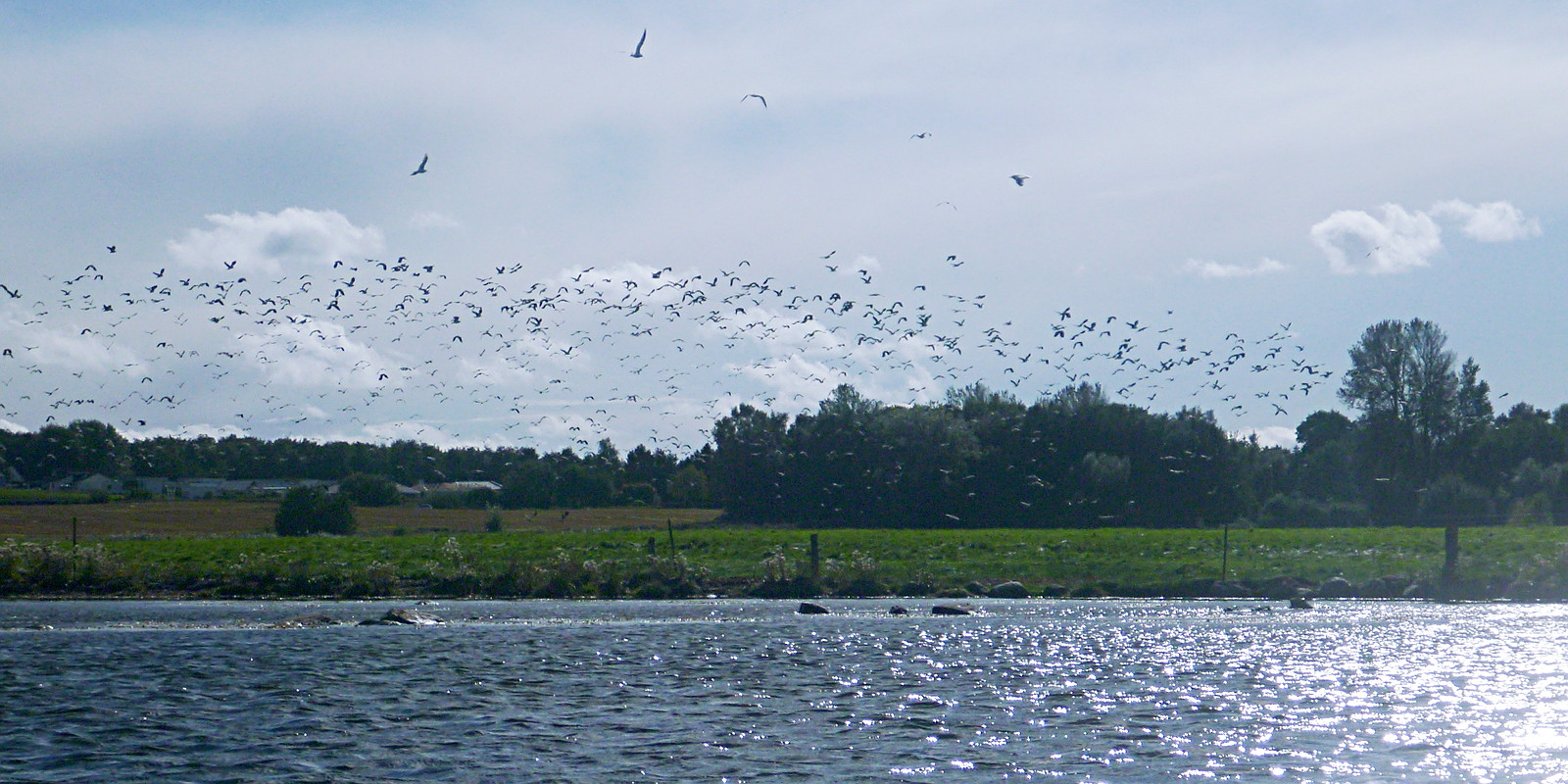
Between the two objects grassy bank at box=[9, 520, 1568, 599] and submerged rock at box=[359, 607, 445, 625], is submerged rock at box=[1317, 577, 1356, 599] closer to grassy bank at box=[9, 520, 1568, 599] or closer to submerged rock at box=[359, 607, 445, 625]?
grassy bank at box=[9, 520, 1568, 599]

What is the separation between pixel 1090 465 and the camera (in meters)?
88.8

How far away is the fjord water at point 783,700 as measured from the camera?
17531 mm

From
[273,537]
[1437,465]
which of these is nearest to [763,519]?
[273,537]

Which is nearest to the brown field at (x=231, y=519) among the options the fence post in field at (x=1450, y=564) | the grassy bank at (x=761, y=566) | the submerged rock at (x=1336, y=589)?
the grassy bank at (x=761, y=566)

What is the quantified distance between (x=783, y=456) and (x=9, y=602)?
64364 mm

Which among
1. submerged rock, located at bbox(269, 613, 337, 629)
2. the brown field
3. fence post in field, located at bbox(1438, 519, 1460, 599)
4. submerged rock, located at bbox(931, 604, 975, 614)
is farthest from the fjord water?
the brown field

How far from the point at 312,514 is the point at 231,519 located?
18679mm

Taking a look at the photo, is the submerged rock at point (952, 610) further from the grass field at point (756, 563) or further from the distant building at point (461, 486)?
the distant building at point (461, 486)

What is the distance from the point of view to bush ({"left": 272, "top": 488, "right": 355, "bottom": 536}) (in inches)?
2717

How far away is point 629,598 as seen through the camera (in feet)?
158

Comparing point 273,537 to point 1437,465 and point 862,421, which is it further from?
point 1437,465

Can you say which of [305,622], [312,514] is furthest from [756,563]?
[312,514]

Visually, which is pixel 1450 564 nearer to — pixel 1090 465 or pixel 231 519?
pixel 1090 465

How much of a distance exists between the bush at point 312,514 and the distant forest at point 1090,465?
12983mm
